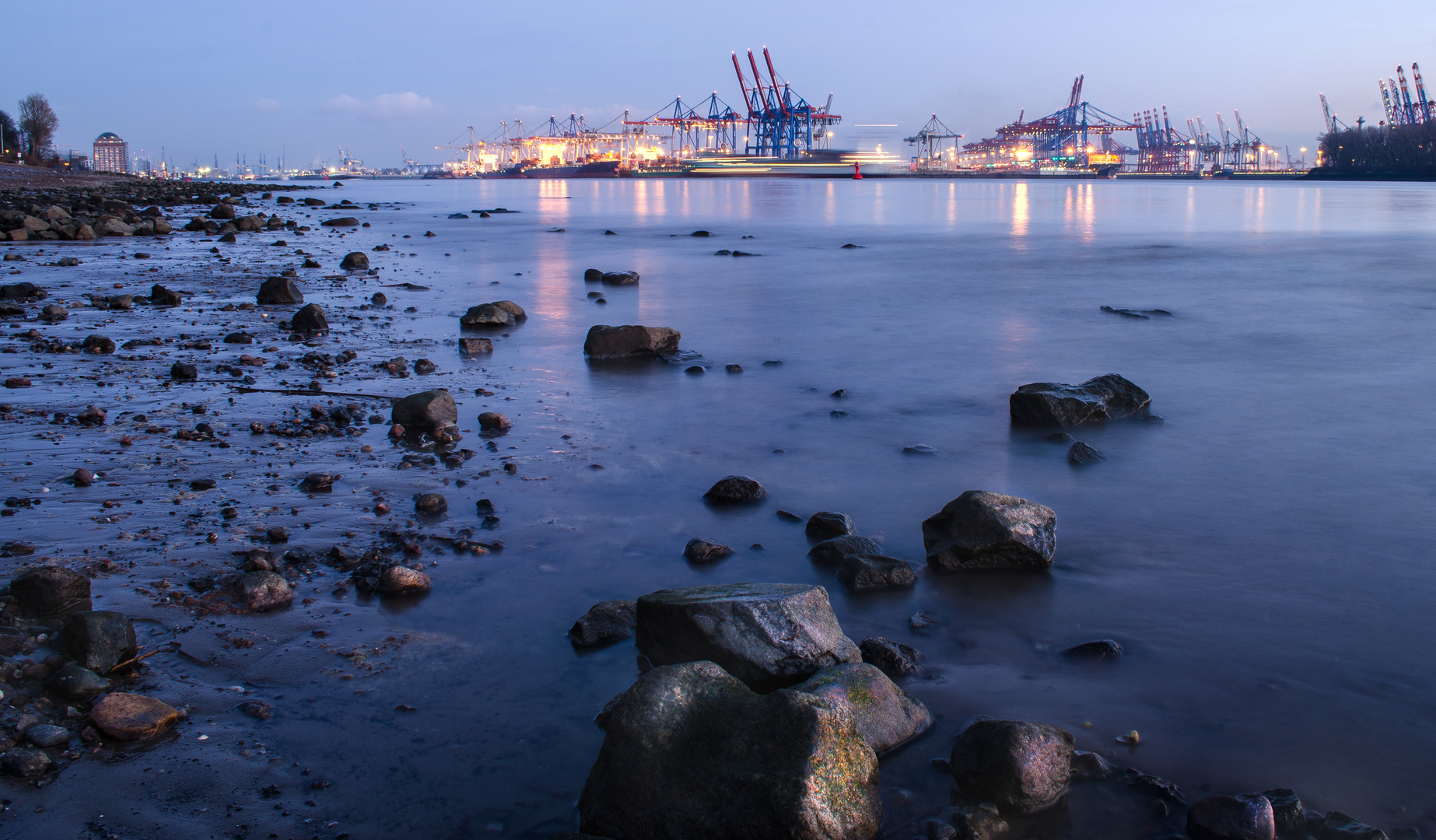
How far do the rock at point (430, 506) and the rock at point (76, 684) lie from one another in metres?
1.60

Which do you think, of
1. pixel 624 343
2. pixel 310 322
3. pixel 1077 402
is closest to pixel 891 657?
pixel 1077 402

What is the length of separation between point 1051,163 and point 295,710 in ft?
550

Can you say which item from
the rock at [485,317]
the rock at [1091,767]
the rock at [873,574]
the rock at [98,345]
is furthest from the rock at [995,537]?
the rock at [98,345]

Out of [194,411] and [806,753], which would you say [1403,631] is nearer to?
[806,753]

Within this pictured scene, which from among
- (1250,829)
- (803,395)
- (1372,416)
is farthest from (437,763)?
(1372,416)

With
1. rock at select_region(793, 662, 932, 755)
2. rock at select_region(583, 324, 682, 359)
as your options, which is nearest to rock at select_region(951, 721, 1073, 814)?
rock at select_region(793, 662, 932, 755)

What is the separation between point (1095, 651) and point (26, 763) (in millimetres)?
3081

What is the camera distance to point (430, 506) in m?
4.24

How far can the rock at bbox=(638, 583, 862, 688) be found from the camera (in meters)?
2.79

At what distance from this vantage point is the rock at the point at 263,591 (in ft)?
10.8

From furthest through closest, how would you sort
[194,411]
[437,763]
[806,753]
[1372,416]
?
[1372,416]
[194,411]
[437,763]
[806,753]

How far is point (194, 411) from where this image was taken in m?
5.78

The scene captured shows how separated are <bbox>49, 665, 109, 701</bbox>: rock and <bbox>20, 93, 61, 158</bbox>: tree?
89.9 m

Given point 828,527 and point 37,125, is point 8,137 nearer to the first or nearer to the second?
point 37,125
